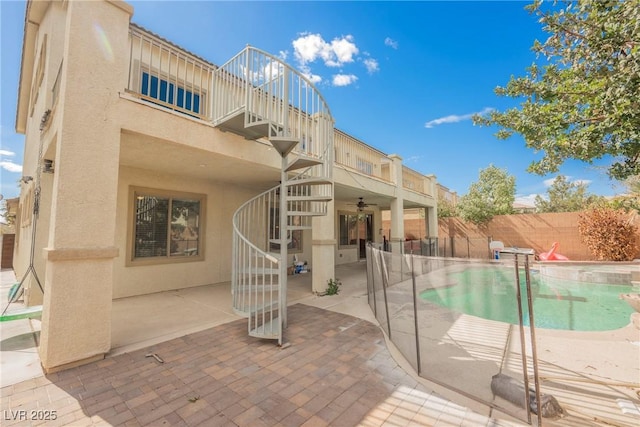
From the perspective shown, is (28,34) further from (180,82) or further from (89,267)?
(89,267)

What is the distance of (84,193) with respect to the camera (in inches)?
106

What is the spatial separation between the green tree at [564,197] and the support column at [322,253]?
2059cm

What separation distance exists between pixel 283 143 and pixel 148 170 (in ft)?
12.0

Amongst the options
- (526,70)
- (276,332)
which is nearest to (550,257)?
(526,70)

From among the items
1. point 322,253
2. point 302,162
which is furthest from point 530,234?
point 302,162

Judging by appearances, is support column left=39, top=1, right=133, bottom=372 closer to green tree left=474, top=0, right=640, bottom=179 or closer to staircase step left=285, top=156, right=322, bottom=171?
staircase step left=285, top=156, right=322, bottom=171

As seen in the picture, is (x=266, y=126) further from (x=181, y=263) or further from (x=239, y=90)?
(x=181, y=263)

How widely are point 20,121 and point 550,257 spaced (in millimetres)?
21034

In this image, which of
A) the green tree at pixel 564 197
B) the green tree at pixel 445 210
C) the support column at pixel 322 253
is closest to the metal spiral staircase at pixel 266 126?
the support column at pixel 322 253

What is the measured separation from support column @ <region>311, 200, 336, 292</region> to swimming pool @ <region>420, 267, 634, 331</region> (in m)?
2.46

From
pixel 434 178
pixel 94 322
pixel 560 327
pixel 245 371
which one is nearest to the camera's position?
pixel 245 371

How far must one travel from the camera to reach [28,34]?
6.52m

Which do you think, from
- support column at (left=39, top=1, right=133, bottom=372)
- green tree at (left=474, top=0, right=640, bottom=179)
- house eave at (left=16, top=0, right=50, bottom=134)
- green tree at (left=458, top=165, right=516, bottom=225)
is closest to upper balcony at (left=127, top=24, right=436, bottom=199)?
support column at (left=39, top=1, right=133, bottom=372)

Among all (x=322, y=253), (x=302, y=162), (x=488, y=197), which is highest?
(x=488, y=197)
